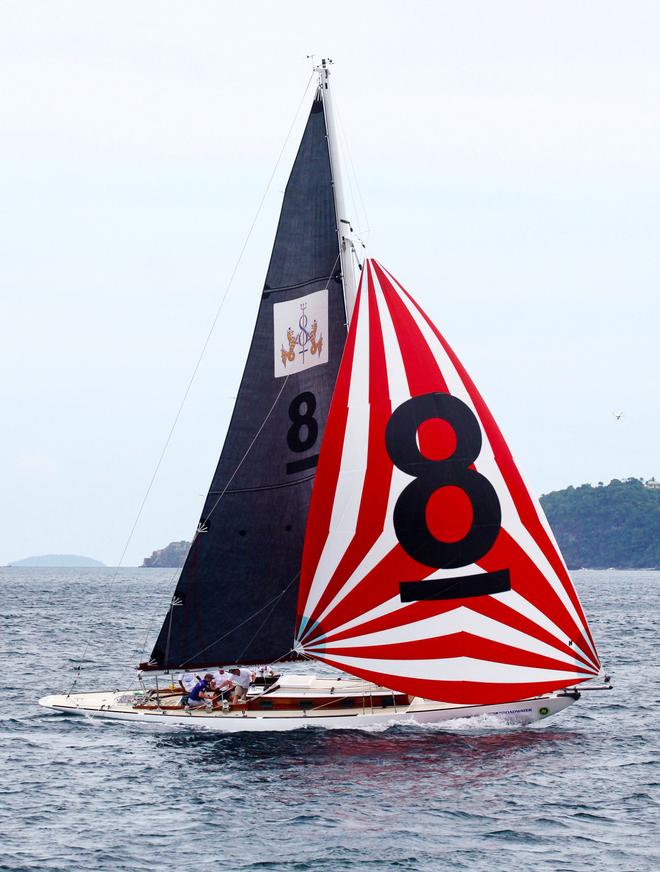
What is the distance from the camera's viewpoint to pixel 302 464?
77.2 feet

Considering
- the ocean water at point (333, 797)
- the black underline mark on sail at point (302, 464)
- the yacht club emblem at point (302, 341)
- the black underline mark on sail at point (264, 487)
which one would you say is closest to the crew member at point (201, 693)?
the ocean water at point (333, 797)

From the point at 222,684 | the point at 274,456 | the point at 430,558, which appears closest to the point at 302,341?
the point at 274,456

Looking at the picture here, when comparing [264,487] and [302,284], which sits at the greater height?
[302,284]

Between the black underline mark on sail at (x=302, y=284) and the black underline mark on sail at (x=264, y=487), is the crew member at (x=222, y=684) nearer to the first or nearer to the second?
the black underline mark on sail at (x=264, y=487)

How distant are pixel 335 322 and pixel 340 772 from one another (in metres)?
8.48

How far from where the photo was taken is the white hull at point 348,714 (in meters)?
22.3

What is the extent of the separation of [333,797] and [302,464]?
7.09 meters

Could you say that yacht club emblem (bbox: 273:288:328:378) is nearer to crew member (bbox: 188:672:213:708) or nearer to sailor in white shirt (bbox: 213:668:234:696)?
sailor in white shirt (bbox: 213:668:234:696)

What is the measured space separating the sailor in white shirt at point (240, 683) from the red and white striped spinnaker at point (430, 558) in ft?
8.30

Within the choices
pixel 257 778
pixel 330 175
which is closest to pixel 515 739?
pixel 257 778

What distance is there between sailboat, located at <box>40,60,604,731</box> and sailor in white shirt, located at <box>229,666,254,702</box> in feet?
0.77

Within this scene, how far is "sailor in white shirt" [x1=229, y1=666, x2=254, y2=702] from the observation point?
23.4 m

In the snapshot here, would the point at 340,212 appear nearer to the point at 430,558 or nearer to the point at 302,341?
the point at 302,341

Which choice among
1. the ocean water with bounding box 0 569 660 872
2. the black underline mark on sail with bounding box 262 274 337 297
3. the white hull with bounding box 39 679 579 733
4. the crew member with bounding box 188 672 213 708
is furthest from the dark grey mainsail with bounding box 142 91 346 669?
the ocean water with bounding box 0 569 660 872
